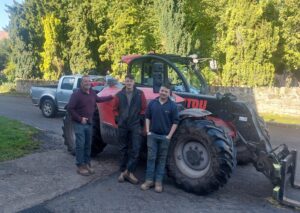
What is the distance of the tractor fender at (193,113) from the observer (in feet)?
21.2

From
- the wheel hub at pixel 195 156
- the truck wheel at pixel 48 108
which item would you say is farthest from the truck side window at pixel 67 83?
the wheel hub at pixel 195 156

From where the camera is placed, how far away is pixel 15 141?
9.52 metres

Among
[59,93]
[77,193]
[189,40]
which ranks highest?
[189,40]

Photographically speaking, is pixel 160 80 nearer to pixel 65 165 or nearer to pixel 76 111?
pixel 76 111

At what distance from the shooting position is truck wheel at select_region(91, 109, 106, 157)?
8391 mm

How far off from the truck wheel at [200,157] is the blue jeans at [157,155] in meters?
0.21

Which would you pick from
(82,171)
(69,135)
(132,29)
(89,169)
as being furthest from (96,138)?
(132,29)

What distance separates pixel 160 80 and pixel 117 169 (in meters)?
2.09

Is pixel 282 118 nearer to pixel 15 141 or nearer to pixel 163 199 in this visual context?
pixel 15 141

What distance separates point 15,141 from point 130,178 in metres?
4.03

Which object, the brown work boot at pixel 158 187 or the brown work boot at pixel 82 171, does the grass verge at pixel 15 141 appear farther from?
the brown work boot at pixel 158 187

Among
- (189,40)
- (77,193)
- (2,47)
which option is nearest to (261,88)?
(189,40)

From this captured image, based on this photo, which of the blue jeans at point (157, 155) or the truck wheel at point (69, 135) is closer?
the blue jeans at point (157, 155)

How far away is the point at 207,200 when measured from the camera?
6.10 metres
